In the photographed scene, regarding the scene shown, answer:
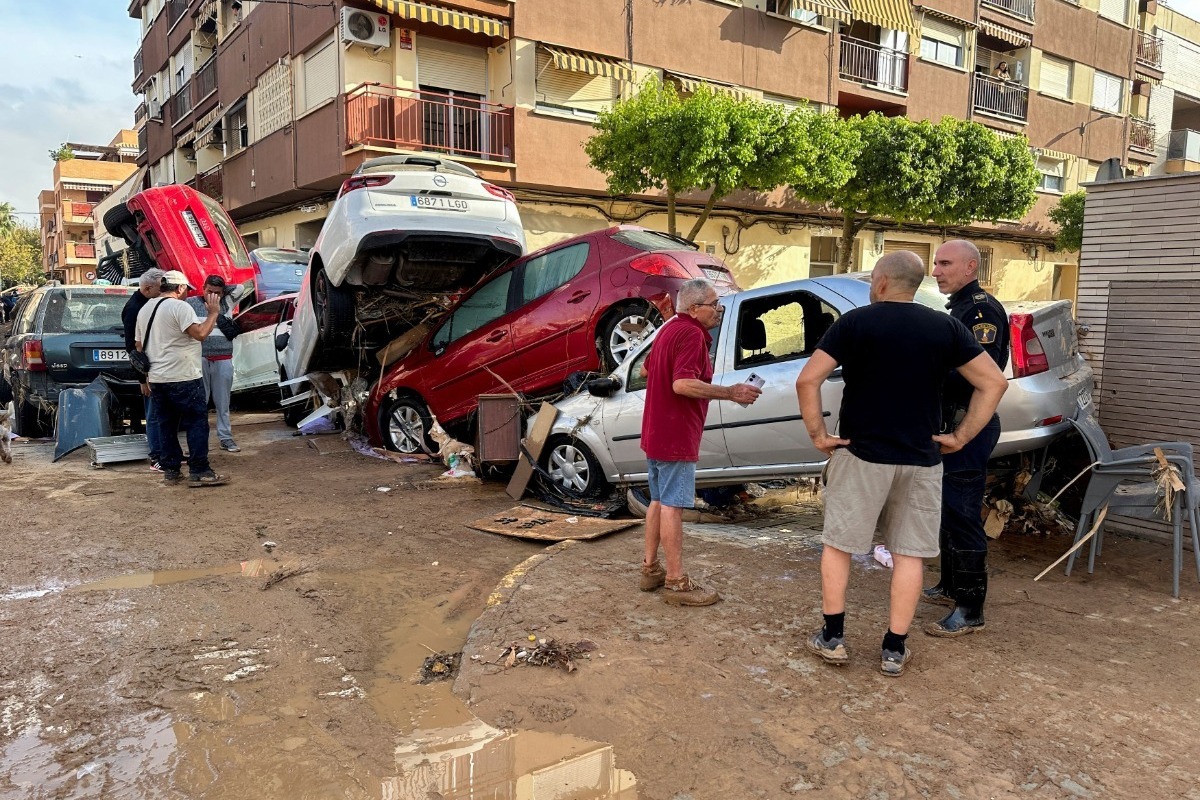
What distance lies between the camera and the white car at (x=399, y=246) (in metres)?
7.17

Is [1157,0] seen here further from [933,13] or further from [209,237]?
[209,237]

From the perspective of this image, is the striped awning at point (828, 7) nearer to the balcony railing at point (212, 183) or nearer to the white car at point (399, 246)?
the white car at point (399, 246)

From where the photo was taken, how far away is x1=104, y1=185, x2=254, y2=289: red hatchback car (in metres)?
12.0

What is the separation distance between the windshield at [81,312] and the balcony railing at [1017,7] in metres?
25.2

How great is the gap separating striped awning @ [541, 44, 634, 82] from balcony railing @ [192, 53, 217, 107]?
1320 cm

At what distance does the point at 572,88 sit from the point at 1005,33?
49.9 feet

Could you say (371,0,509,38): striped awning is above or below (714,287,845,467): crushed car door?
above

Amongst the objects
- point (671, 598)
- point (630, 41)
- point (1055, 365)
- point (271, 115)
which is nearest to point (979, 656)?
point (671, 598)

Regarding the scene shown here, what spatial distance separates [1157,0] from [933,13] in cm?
1280

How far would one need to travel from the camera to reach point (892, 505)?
3.25 meters

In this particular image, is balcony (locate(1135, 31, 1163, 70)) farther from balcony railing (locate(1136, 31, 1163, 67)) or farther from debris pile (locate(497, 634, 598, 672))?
debris pile (locate(497, 634, 598, 672))

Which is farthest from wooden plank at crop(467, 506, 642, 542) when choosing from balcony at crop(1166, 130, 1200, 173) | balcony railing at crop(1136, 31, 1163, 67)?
balcony railing at crop(1136, 31, 1163, 67)

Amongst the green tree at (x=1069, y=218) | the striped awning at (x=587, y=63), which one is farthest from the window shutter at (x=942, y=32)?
the striped awning at (x=587, y=63)

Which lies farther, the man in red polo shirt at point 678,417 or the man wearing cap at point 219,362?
the man wearing cap at point 219,362
